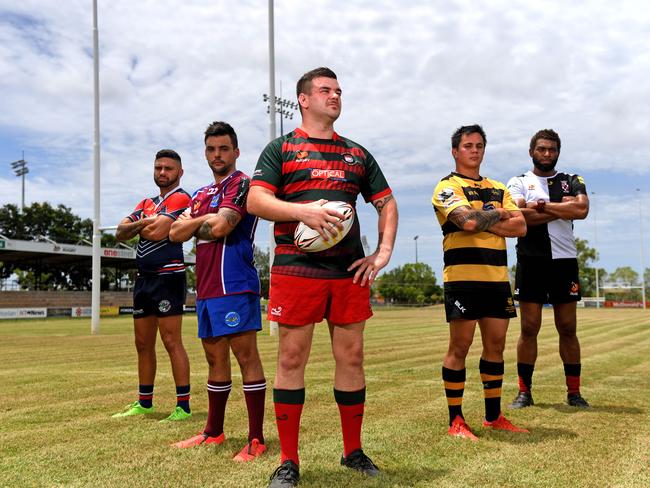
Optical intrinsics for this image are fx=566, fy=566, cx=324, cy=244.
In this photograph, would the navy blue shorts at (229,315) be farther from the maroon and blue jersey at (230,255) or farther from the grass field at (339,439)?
the grass field at (339,439)

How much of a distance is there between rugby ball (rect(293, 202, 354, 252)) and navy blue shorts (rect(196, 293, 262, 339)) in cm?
108

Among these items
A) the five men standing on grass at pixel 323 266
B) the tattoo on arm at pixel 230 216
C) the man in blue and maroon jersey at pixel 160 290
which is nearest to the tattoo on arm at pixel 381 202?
the five men standing on grass at pixel 323 266

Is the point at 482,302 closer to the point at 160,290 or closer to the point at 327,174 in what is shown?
the point at 327,174

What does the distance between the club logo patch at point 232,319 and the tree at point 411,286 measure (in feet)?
324

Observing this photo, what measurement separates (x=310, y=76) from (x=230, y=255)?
4.87 feet

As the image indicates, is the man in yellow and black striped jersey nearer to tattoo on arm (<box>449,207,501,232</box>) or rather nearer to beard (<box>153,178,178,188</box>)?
tattoo on arm (<box>449,207,501,232</box>)

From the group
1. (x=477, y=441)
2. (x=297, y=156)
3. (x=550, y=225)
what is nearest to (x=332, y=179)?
(x=297, y=156)

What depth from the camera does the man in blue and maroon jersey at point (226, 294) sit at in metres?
4.21

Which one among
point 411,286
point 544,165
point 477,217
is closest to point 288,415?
point 477,217

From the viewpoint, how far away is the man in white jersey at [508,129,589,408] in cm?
579

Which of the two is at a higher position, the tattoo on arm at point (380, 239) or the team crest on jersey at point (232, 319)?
the tattoo on arm at point (380, 239)

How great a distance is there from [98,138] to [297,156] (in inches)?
804

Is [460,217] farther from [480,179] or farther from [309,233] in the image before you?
[309,233]

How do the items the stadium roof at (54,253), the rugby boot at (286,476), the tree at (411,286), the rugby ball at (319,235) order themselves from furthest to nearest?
the tree at (411,286), the stadium roof at (54,253), the rugby ball at (319,235), the rugby boot at (286,476)
